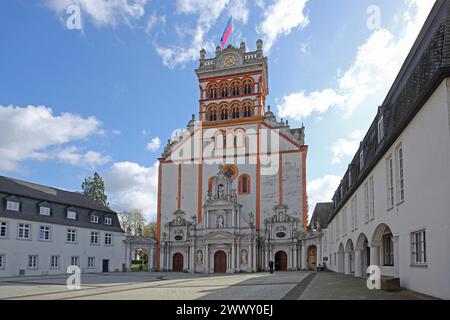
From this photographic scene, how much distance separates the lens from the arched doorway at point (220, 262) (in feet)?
155

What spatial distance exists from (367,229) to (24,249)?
93.5 feet

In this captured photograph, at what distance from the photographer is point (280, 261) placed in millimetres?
47656

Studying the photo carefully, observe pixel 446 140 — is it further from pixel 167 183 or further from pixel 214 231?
pixel 167 183

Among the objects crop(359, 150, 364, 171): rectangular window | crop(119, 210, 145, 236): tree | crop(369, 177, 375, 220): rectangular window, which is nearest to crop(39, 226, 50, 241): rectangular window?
crop(359, 150, 364, 171): rectangular window

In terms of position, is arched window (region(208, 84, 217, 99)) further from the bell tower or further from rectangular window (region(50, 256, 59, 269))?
rectangular window (region(50, 256, 59, 269))

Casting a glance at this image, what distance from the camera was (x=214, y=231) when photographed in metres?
47.6

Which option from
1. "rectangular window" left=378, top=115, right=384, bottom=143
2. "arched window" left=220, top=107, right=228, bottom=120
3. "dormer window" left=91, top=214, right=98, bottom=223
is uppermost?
"arched window" left=220, top=107, right=228, bottom=120

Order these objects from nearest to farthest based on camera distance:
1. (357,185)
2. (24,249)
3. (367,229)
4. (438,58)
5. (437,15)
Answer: (438,58), (437,15), (367,229), (357,185), (24,249)

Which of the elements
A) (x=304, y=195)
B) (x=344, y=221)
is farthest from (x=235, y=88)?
(x=344, y=221)

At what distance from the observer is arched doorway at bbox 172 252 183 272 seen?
165ft

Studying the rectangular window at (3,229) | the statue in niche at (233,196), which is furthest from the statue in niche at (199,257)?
the rectangular window at (3,229)

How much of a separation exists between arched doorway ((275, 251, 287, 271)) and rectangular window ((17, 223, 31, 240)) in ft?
79.0

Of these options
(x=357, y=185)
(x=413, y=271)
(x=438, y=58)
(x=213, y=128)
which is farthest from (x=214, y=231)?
(x=438, y=58)

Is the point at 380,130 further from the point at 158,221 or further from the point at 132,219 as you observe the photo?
the point at 132,219
